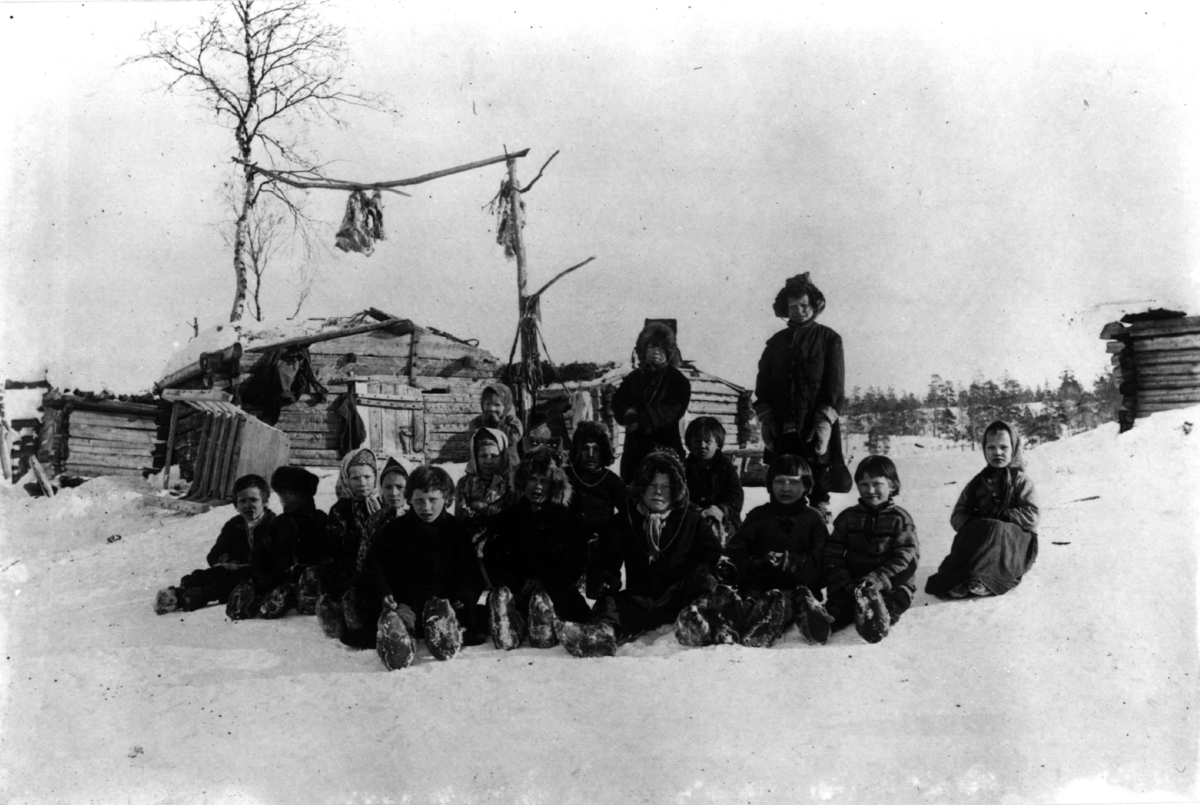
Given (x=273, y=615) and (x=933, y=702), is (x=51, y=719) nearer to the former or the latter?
(x=273, y=615)

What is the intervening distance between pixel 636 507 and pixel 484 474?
1.10m

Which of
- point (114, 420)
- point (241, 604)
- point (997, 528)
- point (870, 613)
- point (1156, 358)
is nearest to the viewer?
point (870, 613)

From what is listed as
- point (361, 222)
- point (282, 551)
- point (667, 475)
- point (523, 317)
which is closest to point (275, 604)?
point (282, 551)

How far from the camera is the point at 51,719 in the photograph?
498cm

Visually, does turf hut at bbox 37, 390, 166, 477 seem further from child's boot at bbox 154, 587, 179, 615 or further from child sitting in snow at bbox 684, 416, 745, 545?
child sitting in snow at bbox 684, 416, 745, 545

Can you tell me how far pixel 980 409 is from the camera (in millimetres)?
10516

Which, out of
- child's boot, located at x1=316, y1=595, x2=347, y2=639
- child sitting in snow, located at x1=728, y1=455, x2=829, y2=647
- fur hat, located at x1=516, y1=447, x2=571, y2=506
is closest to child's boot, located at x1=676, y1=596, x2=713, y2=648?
child sitting in snow, located at x1=728, y1=455, x2=829, y2=647

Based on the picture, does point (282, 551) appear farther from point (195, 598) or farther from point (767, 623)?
point (767, 623)

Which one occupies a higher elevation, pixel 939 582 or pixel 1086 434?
pixel 1086 434

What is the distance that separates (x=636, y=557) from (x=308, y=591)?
2.00 m

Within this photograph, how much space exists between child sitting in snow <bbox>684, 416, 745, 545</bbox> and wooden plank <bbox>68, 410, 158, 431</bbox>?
1008 cm

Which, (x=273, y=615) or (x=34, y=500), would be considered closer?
(x=273, y=615)

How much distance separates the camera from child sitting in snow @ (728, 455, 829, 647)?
4590mm

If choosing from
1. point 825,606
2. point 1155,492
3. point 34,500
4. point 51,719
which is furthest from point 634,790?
point 34,500
